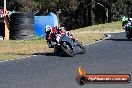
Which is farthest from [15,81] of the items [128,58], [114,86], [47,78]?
[128,58]

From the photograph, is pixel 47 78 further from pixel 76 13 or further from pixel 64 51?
pixel 76 13

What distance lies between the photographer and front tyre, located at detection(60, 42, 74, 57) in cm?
1803

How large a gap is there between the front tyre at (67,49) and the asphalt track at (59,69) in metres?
0.29

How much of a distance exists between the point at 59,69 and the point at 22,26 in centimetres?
1808

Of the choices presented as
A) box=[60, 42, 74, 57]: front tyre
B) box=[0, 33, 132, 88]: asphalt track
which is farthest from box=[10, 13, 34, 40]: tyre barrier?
box=[60, 42, 74, 57]: front tyre

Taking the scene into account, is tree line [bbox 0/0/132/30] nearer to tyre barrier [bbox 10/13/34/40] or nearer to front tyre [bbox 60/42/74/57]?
tyre barrier [bbox 10/13/34/40]

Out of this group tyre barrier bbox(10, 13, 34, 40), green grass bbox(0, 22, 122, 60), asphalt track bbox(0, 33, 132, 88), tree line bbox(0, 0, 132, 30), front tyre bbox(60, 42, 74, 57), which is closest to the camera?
asphalt track bbox(0, 33, 132, 88)

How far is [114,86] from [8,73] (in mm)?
4054

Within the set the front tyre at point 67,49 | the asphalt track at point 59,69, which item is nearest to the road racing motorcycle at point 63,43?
the front tyre at point 67,49

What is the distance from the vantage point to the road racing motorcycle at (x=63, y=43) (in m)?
18.3

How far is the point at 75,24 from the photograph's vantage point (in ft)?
287

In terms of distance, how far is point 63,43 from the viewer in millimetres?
18391

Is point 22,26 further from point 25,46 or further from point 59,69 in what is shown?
point 59,69

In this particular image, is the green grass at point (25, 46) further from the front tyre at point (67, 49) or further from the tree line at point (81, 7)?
the tree line at point (81, 7)
